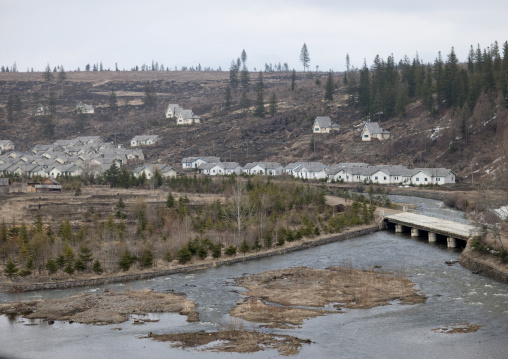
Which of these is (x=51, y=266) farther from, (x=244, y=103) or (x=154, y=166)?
(x=244, y=103)

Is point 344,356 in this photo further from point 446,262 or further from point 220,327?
point 446,262

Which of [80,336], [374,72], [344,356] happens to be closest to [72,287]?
[80,336]

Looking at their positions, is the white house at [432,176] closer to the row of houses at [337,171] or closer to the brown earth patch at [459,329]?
the row of houses at [337,171]

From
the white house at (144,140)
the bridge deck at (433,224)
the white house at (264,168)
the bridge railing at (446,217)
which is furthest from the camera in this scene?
the white house at (144,140)

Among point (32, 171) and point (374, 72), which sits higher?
point (374, 72)

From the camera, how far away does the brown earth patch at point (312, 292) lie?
80.3 ft

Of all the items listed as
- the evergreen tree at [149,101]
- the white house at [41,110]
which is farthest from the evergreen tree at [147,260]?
the white house at [41,110]

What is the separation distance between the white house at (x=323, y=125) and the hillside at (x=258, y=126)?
1.52 meters

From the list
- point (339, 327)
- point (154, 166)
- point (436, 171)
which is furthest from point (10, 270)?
point (436, 171)

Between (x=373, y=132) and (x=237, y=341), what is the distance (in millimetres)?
63418

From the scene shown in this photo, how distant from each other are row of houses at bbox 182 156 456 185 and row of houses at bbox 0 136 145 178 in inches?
377

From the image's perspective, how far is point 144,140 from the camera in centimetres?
9194

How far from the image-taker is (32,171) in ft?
251

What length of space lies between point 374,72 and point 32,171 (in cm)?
5604
